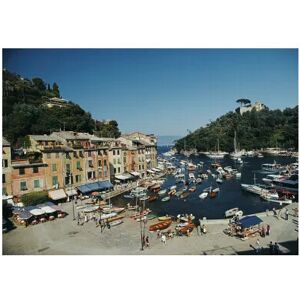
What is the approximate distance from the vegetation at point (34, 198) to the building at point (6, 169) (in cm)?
104

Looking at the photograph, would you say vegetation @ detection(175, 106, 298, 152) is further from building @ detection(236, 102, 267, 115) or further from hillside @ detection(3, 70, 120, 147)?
hillside @ detection(3, 70, 120, 147)

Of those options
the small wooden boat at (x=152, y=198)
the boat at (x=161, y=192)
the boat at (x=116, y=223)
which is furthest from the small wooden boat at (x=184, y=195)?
the boat at (x=116, y=223)

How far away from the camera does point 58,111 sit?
3119cm

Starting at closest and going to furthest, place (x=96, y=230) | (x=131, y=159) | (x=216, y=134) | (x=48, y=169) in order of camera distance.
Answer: (x=96, y=230), (x=48, y=169), (x=131, y=159), (x=216, y=134)

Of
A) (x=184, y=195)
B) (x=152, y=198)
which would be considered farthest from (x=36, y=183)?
(x=184, y=195)

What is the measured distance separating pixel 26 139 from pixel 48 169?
3027 millimetres

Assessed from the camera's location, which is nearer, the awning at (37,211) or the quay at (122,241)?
the quay at (122,241)

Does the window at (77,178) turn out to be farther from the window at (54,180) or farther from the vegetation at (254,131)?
the vegetation at (254,131)

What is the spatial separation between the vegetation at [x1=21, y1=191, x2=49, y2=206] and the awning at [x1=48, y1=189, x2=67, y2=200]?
1.28ft

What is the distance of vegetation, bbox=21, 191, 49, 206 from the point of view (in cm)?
1658

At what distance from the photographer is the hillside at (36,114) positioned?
24.5m

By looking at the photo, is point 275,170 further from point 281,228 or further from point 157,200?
point 281,228

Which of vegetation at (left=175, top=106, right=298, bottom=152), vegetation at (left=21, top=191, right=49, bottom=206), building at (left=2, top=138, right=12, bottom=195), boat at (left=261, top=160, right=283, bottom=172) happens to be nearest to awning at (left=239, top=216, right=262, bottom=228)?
vegetation at (left=21, top=191, right=49, bottom=206)

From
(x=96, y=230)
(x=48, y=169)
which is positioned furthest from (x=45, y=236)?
(x=48, y=169)
